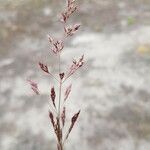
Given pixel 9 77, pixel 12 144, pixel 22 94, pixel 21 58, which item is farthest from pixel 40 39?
pixel 12 144

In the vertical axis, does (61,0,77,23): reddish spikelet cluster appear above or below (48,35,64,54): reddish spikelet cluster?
above

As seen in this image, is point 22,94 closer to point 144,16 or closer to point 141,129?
point 141,129

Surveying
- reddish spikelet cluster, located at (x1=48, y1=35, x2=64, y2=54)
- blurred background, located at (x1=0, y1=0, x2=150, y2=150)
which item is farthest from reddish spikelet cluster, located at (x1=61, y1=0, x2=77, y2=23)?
blurred background, located at (x1=0, y1=0, x2=150, y2=150)

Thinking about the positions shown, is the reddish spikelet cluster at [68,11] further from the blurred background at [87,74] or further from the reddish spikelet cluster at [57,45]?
the blurred background at [87,74]

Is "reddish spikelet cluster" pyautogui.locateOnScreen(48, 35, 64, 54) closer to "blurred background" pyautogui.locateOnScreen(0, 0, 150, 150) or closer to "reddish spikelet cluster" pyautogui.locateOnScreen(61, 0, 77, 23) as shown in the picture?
"reddish spikelet cluster" pyautogui.locateOnScreen(61, 0, 77, 23)

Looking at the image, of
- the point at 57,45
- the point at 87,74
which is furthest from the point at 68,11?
the point at 87,74

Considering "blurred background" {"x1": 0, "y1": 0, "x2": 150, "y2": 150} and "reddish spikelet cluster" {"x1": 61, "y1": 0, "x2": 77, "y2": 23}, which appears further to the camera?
"blurred background" {"x1": 0, "y1": 0, "x2": 150, "y2": 150}

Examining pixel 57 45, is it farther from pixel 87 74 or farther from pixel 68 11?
pixel 87 74

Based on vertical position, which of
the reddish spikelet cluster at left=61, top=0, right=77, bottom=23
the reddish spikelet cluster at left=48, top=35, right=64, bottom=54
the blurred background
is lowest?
the reddish spikelet cluster at left=48, top=35, right=64, bottom=54
